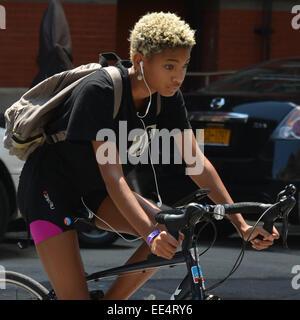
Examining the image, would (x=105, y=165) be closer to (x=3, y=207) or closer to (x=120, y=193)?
(x=120, y=193)

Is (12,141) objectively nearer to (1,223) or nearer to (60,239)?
(60,239)

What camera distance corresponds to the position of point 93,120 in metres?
3.46

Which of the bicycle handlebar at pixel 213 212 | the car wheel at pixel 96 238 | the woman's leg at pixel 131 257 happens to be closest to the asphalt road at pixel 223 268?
the car wheel at pixel 96 238

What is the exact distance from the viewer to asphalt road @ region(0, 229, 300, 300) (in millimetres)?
6430

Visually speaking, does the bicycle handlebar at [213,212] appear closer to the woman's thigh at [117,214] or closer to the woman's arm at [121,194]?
the woman's arm at [121,194]

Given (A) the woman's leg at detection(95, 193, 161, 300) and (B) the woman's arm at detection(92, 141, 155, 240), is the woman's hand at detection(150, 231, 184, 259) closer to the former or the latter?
(B) the woman's arm at detection(92, 141, 155, 240)

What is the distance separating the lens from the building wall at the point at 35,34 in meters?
13.6

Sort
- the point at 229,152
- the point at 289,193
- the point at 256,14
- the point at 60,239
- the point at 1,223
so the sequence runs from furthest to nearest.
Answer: the point at 256,14
the point at 229,152
the point at 1,223
the point at 60,239
the point at 289,193

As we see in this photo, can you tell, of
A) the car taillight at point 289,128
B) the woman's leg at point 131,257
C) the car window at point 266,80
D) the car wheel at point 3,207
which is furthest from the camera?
the car window at point 266,80

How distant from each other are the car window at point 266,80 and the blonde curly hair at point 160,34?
4.89 metres

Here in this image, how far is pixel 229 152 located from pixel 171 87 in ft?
14.9

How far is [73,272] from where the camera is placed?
3.68m

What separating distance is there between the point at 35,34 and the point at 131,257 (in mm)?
10256
